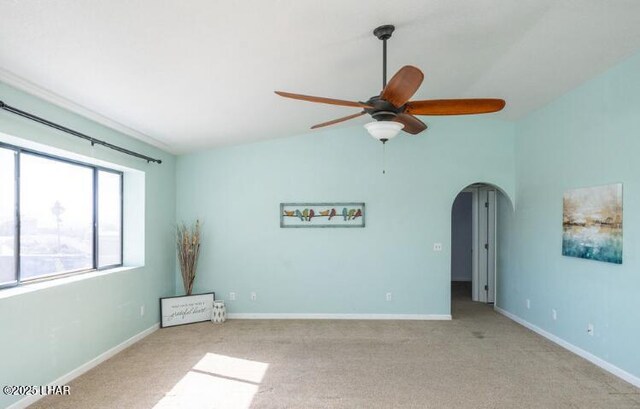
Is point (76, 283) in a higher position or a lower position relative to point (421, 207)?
lower

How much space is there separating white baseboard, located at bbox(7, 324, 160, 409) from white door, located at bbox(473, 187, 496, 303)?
5203mm

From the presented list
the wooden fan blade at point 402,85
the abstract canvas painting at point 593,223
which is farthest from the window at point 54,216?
the abstract canvas painting at point 593,223

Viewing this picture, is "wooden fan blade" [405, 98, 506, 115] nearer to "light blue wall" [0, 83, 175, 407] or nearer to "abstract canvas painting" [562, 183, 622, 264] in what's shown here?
"abstract canvas painting" [562, 183, 622, 264]

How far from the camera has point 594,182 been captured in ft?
12.1

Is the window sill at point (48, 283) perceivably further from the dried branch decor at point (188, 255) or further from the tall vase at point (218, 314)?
the tall vase at point (218, 314)

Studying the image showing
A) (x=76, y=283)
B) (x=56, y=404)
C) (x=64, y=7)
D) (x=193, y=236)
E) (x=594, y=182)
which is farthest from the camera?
(x=193, y=236)

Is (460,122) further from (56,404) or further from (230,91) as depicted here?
(56,404)

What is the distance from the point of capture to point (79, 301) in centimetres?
340

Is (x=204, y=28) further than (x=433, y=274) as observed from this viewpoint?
No

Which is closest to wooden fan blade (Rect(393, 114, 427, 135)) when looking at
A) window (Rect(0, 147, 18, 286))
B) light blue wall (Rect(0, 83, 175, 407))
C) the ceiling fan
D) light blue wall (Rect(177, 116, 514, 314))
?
the ceiling fan

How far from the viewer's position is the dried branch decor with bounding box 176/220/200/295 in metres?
5.16

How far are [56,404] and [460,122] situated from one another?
17.8 feet

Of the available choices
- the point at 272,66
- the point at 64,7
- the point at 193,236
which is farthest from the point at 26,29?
the point at 193,236

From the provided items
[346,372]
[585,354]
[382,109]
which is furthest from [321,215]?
[585,354]
